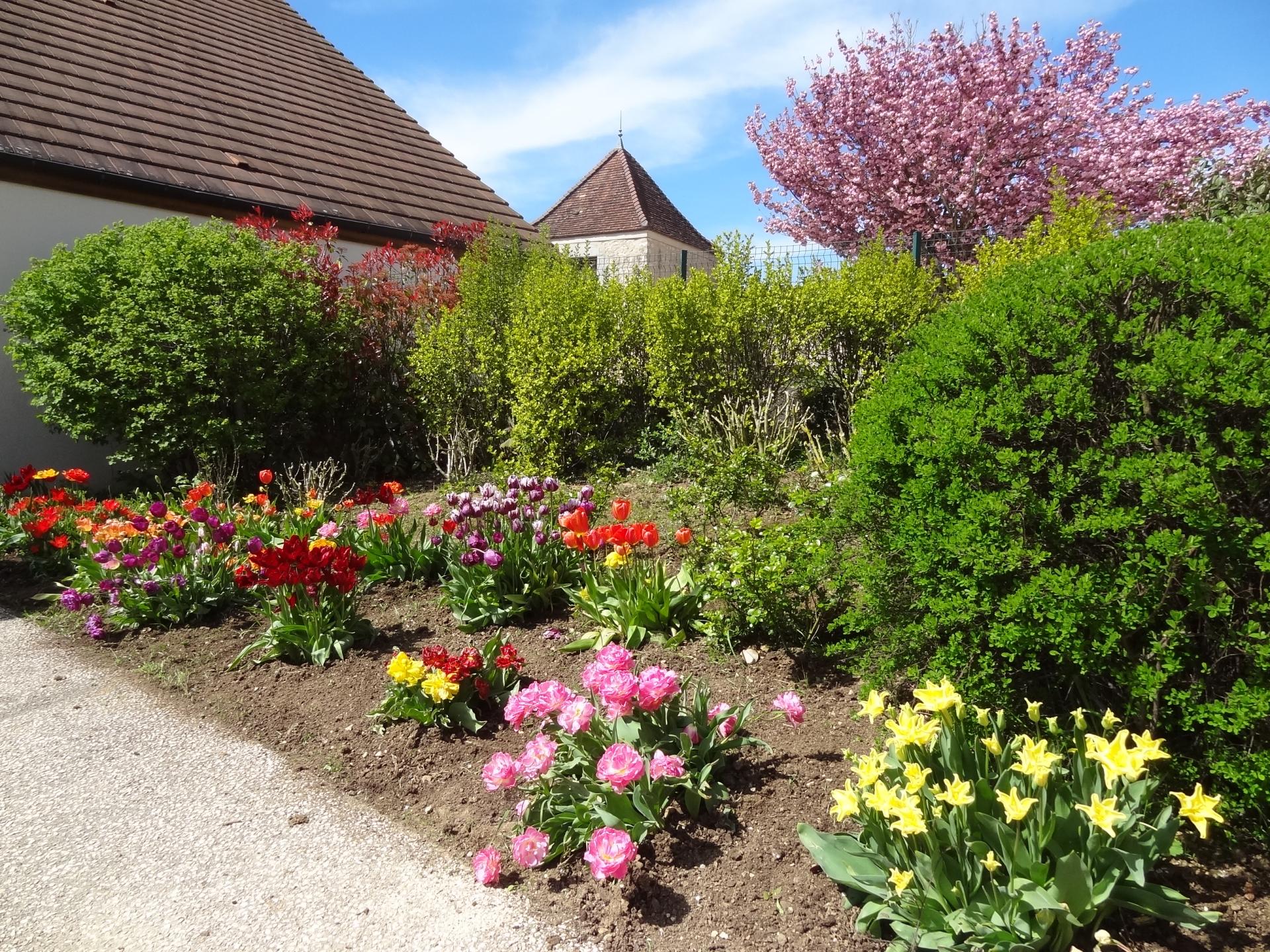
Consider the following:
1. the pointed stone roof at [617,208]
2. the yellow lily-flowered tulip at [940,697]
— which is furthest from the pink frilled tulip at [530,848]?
the pointed stone roof at [617,208]

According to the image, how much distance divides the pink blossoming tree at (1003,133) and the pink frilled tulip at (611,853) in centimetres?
1379

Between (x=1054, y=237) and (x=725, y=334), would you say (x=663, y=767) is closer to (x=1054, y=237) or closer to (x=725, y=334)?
(x=725, y=334)

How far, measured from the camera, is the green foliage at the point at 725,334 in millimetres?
6688

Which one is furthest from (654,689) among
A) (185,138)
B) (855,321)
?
(185,138)

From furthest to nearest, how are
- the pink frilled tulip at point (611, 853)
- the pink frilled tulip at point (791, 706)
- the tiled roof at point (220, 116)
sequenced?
1. the tiled roof at point (220, 116)
2. the pink frilled tulip at point (791, 706)
3. the pink frilled tulip at point (611, 853)

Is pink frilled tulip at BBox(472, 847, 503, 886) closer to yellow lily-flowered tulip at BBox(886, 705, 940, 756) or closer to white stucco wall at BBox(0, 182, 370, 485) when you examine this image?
yellow lily-flowered tulip at BBox(886, 705, 940, 756)

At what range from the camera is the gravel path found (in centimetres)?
222

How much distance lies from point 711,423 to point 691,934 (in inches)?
195

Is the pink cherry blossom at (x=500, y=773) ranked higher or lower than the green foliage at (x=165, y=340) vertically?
lower

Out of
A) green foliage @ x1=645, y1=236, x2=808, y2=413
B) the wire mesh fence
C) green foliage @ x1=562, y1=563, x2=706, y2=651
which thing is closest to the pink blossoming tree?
the wire mesh fence

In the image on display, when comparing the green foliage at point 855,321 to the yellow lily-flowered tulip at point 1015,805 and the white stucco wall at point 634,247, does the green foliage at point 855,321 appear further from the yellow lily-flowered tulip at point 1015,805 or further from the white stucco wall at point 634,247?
the white stucco wall at point 634,247

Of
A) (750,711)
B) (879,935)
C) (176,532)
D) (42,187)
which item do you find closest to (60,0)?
(42,187)

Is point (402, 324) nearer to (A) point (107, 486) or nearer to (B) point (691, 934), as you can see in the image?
(A) point (107, 486)

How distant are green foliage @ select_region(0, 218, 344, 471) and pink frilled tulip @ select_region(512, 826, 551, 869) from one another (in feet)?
18.6
